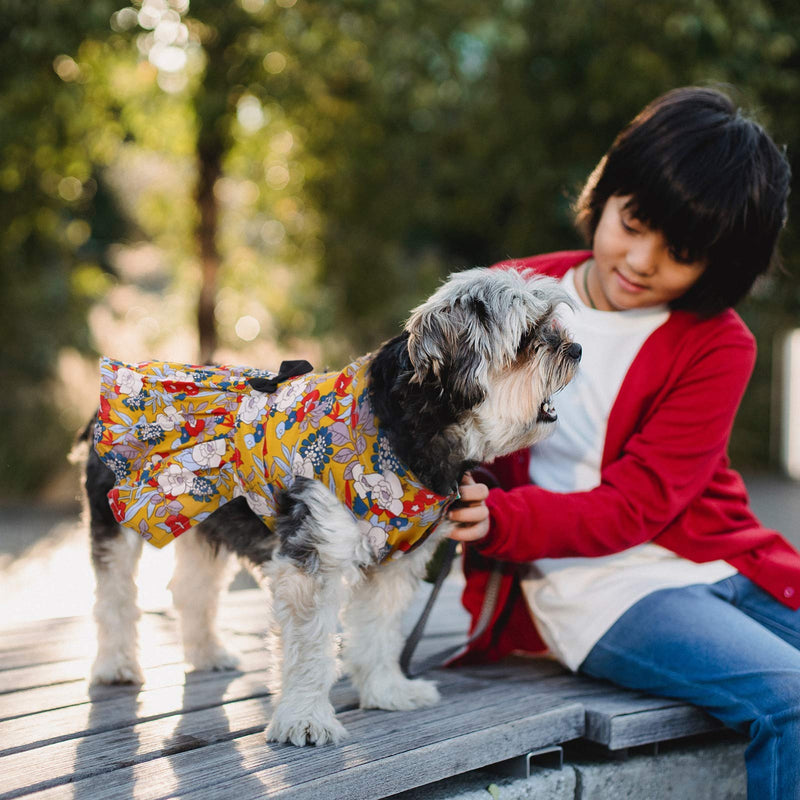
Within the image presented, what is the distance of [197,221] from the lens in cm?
1062

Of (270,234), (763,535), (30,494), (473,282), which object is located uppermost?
(270,234)

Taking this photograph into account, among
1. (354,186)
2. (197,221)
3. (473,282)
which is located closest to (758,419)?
(354,186)

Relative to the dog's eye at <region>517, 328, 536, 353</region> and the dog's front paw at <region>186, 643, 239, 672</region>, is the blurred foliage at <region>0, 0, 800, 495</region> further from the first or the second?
the dog's eye at <region>517, 328, 536, 353</region>

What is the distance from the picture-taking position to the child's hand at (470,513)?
2.74 meters

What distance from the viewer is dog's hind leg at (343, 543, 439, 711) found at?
283 cm

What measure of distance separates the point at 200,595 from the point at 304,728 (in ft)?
3.29

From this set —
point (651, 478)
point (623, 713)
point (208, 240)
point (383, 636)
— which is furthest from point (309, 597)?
point (208, 240)

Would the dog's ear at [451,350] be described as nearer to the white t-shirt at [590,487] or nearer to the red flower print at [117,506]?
the white t-shirt at [590,487]

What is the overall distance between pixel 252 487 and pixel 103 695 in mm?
908

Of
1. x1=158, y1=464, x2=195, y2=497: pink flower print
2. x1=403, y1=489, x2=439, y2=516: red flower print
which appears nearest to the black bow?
x1=158, y1=464, x2=195, y2=497: pink flower print

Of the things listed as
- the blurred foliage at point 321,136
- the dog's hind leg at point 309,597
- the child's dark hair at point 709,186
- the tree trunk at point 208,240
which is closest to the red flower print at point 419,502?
the dog's hind leg at point 309,597

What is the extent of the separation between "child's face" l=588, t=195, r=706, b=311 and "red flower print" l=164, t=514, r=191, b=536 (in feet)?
5.23

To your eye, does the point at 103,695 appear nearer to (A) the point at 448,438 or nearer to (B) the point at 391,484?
(B) the point at 391,484

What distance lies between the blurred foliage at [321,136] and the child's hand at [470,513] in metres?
Answer: 6.27
